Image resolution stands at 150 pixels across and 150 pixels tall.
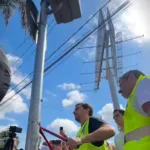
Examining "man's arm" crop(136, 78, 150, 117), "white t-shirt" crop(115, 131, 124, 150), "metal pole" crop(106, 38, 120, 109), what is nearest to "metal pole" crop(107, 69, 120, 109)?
"metal pole" crop(106, 38, 120, 109)

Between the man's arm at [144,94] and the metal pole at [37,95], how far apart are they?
1161mm

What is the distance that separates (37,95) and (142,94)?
49.2 inches

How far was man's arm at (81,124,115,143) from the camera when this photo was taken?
8.14 feet

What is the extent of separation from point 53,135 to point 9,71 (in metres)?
1.46

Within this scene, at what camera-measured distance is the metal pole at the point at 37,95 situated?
258cm

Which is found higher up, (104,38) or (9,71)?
(104,38)

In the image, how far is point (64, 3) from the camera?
312cm

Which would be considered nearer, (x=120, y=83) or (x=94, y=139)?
(x=120, y=83)

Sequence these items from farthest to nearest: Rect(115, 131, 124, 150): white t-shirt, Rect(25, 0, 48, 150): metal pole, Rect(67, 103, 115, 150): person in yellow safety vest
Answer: Rect(115, 131, 124, 150): white t-shirt → Rect(25, 0, 48, 150): metal pole → Rect(67, 103, 115, 150): person in yellow safety vest

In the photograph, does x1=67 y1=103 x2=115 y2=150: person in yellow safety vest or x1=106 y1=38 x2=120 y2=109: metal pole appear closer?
x1=67 y1=103 x2=115 y2=150: person in yellow safety vest

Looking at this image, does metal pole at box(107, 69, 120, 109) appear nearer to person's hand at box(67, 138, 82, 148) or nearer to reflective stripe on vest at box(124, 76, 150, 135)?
person's hand at box(67, 138, 82, 148)

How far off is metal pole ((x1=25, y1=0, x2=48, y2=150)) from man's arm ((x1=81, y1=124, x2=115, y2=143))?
51 cm

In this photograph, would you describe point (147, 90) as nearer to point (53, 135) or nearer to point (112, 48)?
point (53, 135)

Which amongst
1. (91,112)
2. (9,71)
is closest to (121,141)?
(91,112)
